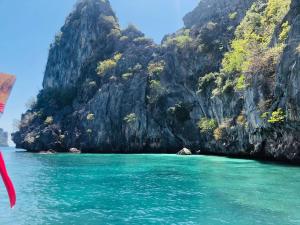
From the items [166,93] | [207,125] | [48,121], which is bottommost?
[207,125]

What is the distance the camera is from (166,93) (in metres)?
69.3

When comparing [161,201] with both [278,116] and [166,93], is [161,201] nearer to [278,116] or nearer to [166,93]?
[278,116]

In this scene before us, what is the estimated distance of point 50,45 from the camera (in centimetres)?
11925

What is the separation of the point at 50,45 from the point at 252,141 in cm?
9444

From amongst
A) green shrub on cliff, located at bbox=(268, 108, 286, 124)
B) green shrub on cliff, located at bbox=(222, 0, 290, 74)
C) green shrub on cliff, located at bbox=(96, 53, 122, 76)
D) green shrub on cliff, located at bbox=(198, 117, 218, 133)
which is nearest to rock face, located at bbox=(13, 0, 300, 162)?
green shrub on cliff, located at bbox=(198, 117, 218, 133)

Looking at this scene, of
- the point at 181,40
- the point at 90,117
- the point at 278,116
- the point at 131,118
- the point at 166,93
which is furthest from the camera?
the point at 90,117

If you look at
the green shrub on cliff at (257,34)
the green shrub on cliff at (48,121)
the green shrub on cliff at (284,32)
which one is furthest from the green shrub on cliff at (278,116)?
the green shrub on cliff at (48,121)

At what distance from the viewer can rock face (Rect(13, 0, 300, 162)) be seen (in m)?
37.2

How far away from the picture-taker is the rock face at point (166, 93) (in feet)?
122

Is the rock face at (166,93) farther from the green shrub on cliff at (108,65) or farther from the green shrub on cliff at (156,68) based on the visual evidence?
the green shrub on cliff at (108,65)

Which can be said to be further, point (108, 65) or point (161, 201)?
point (108, 65)

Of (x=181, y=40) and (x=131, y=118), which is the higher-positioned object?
(x=181, y=40)

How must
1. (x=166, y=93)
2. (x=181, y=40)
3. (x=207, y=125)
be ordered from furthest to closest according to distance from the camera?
(x=181, y=40), (x=166, y=93), (x=207, y=125)

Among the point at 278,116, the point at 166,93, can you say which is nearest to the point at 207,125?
the point at 166,93
